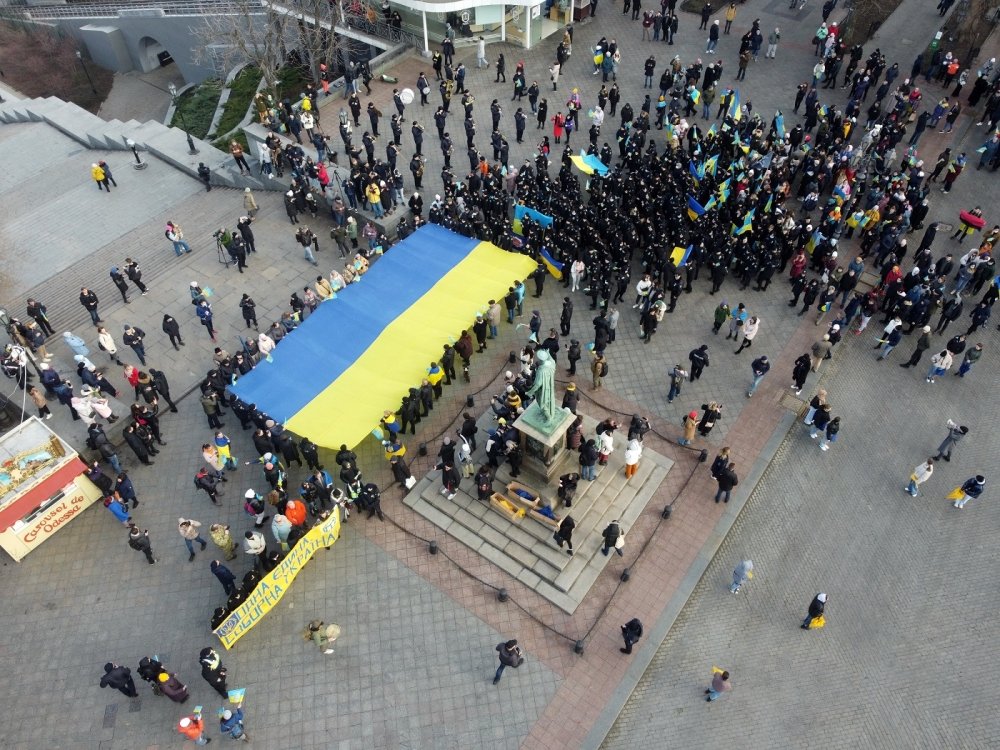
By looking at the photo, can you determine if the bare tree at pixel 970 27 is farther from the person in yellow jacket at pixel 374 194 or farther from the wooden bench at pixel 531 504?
the wooden bench at pixel 531 504

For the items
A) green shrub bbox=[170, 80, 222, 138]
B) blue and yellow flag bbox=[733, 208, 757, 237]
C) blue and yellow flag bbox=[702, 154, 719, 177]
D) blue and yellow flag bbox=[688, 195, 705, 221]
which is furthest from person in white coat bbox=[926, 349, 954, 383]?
green shrub bbox=[170, 80, 222, 138]

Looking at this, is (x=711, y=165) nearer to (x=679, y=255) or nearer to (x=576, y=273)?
(x=679, y=255)

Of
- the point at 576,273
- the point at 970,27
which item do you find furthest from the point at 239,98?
the point at 970,27

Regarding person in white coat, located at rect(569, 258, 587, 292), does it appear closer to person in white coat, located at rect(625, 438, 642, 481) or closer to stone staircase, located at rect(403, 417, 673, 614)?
stone staircase, located at rect(403, 417, 673, 614)

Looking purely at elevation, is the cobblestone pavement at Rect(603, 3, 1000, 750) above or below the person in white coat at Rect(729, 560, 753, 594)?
below

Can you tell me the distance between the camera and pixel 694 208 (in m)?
24.2

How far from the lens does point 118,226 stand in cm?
2620

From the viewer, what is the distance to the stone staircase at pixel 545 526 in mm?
16672

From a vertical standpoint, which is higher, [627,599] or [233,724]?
Answer: [233,724]

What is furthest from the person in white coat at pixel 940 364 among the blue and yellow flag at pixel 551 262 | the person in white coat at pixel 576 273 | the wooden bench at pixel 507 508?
the wooden bench at pixel 507 508

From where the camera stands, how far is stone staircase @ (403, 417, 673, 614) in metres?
16.7

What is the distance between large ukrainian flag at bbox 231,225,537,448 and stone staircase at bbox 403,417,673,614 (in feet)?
8.26

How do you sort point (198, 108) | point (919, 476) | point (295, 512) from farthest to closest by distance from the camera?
point (198, 108) → point (919, 476) → point (295, 512)

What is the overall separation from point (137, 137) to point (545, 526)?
78.0 ft
